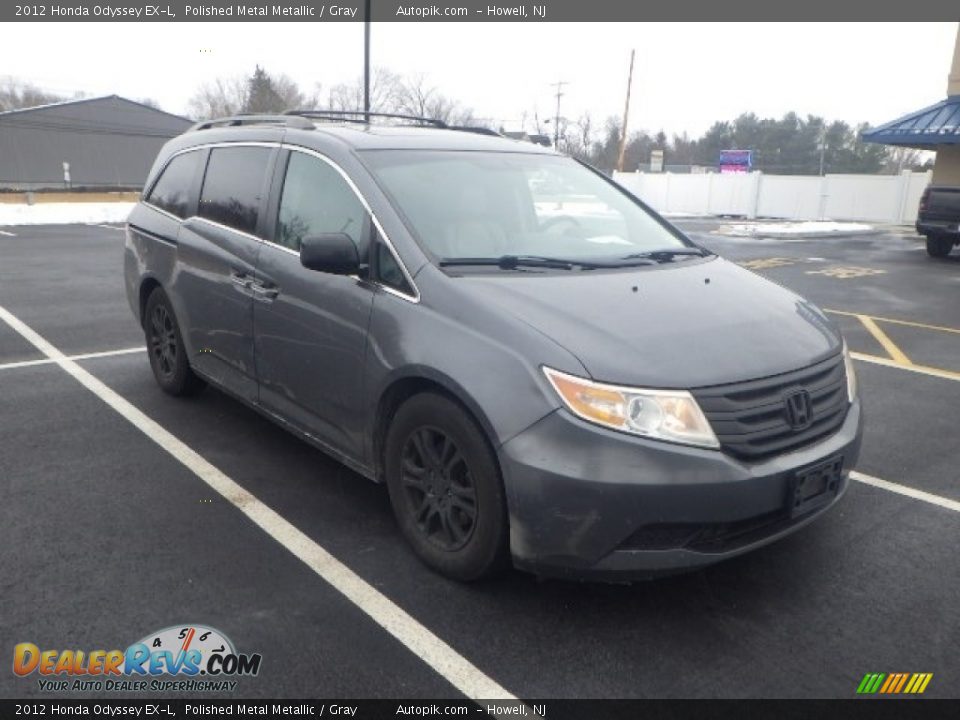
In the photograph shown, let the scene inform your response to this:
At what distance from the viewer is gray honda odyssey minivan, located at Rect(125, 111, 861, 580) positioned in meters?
2.69

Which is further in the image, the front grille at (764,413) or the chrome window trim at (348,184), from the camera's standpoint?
the chrome window trim at (348,184)

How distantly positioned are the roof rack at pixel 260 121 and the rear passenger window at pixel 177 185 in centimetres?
26

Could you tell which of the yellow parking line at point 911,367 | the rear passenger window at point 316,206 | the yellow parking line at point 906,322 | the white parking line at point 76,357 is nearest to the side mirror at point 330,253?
the rear passenger window at point 316,206

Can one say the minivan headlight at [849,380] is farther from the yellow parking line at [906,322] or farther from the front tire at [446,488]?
the yellow parking line at [906,322]

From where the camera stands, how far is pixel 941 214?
15477 millimetres

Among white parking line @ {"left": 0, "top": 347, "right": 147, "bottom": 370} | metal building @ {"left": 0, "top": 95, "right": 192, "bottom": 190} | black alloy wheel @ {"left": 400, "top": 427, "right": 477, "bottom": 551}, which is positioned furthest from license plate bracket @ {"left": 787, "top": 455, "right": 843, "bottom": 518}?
metal building @ {"left": 0, "top": 95, "right": 192, "bottom": 190}

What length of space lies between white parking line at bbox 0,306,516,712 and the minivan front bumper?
44cm

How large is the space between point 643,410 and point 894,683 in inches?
49.1

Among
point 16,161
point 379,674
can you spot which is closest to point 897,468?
point 379,674

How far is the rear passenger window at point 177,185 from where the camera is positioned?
5102 mm
